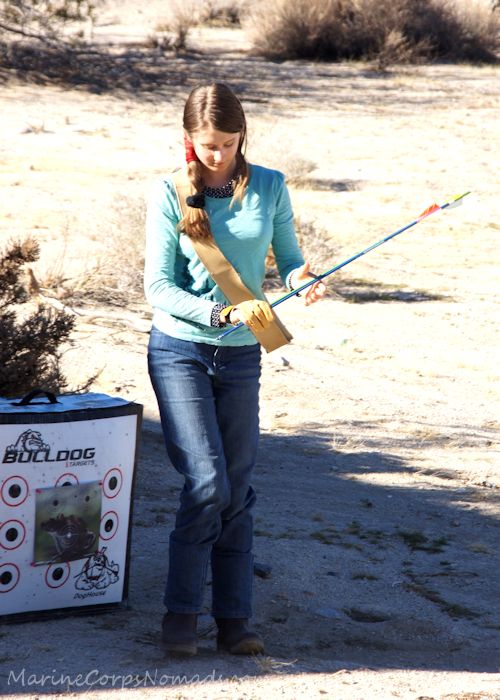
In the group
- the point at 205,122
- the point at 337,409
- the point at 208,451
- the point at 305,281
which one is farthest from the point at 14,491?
the point at 337,409

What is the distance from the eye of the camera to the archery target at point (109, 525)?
12.2ft

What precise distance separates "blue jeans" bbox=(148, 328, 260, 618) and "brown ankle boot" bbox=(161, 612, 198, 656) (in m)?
0.03

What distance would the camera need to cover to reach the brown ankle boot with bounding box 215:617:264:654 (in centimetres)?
355

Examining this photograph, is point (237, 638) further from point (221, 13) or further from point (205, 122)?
point (221, 13)

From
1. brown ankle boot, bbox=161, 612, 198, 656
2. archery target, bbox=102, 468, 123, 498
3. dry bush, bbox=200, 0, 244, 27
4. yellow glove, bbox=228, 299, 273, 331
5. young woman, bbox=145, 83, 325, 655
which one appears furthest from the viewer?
dry bush, bbox=200, 0, 244, 27

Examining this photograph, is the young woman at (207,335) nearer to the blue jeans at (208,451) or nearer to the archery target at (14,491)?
the blue jeans at (208,451)

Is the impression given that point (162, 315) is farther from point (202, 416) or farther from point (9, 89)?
point (9, 89)

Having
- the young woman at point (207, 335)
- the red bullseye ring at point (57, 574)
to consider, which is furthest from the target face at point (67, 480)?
the young woman at point (207, 335)

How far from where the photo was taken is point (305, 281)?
3502 millimetres

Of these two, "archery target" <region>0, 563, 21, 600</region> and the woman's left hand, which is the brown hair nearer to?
the woman's left hand

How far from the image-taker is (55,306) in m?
7.93

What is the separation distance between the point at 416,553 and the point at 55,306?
3864 mm

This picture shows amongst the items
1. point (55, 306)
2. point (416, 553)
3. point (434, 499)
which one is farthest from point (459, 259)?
point (416, 553)

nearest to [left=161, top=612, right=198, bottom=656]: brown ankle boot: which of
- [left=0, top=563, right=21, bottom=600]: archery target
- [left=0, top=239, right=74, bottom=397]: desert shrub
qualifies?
[left=0, top=563, right=21, bottom=600]: archery target
